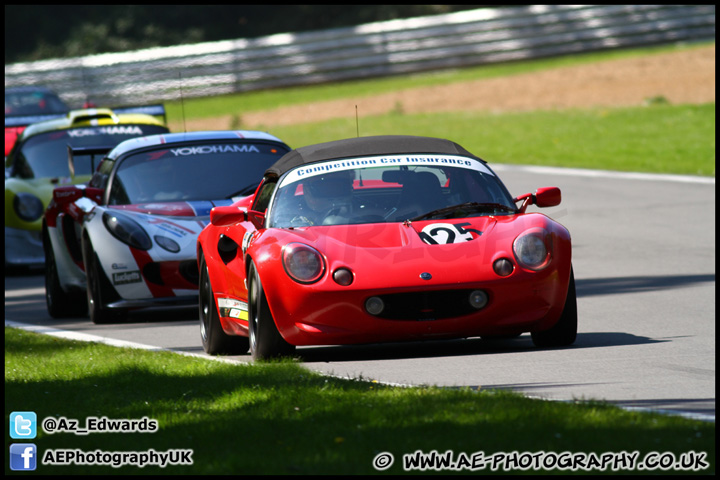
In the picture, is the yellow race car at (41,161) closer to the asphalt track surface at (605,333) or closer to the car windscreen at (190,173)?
the asphalt track surface at (605,333)

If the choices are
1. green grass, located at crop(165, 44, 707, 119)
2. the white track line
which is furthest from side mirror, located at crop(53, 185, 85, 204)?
green grass, located at crop(165, 44, 707, 119)

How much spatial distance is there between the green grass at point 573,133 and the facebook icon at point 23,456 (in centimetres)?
1653

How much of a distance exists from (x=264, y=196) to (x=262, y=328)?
4.45 feet

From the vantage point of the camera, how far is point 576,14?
42406mm

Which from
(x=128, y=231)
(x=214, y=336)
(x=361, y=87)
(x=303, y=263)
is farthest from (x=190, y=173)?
(x=361, y=87)

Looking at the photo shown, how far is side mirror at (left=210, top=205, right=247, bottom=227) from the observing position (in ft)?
28.0

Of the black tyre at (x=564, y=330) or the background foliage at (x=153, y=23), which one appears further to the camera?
the background foliage at (x=153, y=23)

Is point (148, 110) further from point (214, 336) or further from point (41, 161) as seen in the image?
point (214, 336)

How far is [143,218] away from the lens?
1071 cm

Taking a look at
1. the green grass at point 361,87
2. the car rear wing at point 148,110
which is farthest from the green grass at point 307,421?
the green grass at point 361,87

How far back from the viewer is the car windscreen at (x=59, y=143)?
14.7 meters

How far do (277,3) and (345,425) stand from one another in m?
51.5

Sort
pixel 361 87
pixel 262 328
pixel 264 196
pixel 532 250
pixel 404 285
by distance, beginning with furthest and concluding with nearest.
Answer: pixel 361 87
pixel 264 196
pixel 262 328
pixel 532 250
pixel 404 285

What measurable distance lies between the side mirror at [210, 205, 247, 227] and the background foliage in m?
45.2
